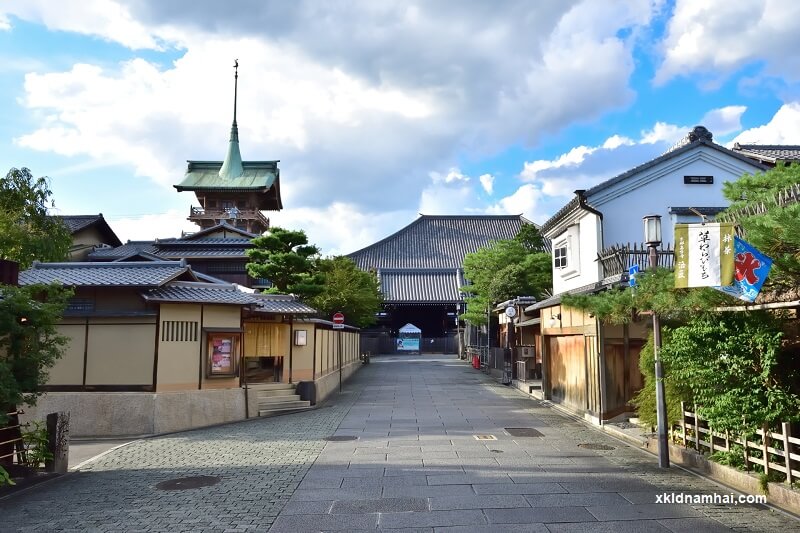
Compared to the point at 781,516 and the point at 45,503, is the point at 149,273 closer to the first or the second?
the point at 45,503

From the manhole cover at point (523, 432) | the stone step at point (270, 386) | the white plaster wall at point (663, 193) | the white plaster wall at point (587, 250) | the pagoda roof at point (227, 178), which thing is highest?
the pagoda roof at point (227, 178)

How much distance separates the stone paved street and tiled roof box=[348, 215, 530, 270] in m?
43.7

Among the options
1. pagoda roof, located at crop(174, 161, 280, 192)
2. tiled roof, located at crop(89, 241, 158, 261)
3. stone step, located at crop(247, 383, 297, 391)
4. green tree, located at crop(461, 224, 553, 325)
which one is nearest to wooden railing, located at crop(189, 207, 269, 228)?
pagoda roof, located at crop(174, 161, 280, 192)

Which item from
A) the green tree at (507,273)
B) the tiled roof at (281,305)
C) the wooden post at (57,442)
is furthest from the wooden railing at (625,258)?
the green tree at (507,273)

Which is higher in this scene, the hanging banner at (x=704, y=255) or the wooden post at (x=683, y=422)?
the hanging banner at (x=704, y=255)

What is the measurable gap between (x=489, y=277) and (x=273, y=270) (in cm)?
1526

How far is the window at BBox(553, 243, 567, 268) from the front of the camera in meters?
20.5

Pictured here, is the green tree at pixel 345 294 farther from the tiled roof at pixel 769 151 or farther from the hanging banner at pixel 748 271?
the hanging banner at pixel 748 271

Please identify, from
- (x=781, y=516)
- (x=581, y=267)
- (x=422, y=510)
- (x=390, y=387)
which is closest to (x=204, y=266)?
(x=390, y=387)

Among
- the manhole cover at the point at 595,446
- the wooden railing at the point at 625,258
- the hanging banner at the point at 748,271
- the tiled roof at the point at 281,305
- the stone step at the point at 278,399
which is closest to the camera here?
the hanging banner at the point at 748,271

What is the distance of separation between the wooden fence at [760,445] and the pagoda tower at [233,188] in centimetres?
4353

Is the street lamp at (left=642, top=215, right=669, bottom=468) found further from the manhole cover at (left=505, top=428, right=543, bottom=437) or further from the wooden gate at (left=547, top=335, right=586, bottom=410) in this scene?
the wooden gate at (left=547, top=335, right=586, bottom=410)

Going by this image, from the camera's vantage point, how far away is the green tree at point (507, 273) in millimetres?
31922

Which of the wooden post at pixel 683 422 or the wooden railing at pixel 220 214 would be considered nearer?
the wooden post at pixel 683 422
